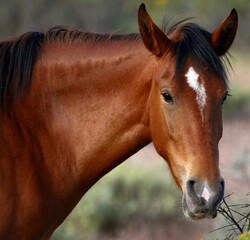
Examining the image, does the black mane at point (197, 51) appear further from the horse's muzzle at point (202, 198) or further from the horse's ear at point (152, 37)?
the horse's muzzle at point (202, 198)

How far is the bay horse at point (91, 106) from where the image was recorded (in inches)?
230

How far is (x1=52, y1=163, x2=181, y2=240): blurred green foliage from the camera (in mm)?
14305

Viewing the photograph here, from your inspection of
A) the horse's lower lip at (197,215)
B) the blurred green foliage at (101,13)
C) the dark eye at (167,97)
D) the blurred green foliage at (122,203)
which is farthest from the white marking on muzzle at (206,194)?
the blurred green foliage at (101,13)

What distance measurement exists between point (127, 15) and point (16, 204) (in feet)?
94.8

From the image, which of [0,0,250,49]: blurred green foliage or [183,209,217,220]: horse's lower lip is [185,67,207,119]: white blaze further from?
[0,0,250,49]: blurred green foliage

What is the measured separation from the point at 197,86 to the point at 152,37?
1.41ft

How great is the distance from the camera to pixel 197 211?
564cm

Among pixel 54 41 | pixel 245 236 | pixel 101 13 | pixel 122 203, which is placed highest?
pixel 54 41

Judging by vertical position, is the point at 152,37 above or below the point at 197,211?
above

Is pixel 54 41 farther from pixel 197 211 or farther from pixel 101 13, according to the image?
pixel 101 13

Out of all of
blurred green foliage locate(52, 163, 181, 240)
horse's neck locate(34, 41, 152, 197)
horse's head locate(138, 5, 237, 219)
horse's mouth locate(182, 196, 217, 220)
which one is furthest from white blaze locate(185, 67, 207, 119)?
blurred green foliage locate(52, 163, 181, 240)

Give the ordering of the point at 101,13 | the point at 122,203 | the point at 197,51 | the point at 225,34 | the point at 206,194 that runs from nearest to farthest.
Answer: the point at 206,194 < the point at 197,51 < the point at 225,34 < the point at 122,203 < the point at 101,13

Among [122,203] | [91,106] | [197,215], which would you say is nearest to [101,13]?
[122,203]

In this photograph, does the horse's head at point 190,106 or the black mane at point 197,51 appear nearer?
the horse's head at point 190,106
